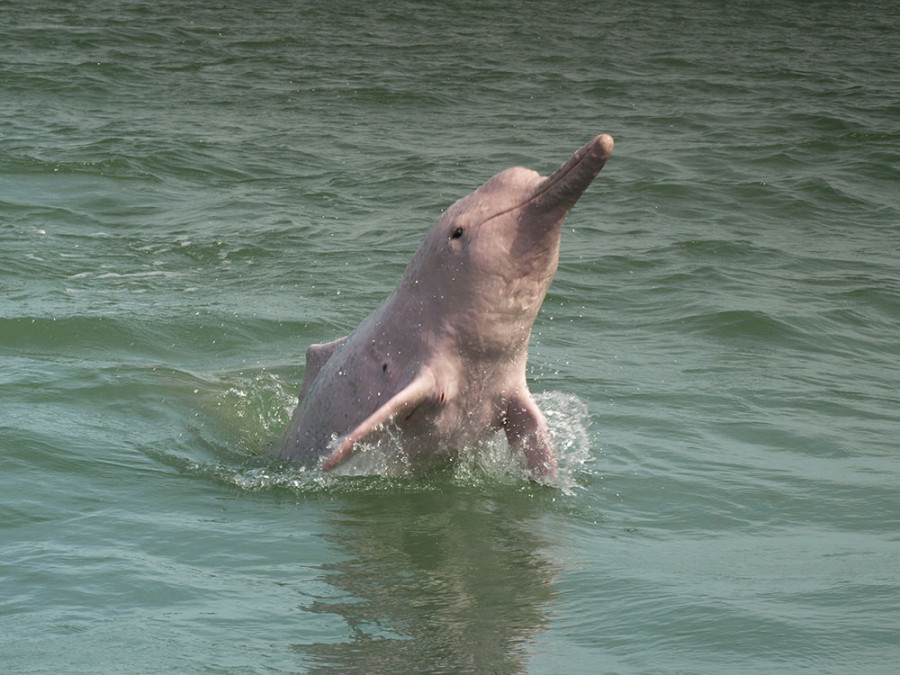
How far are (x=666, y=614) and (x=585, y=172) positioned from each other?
2.52 meters

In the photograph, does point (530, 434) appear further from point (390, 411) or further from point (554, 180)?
point (554, 180)

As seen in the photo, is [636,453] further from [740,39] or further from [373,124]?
[740,39]

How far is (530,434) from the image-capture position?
30.1ft

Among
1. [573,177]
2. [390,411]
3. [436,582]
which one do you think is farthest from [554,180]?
[436,582]

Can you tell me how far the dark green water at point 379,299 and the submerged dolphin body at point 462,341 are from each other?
1.14 ft

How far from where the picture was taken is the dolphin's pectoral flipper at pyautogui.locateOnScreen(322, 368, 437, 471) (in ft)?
27.1

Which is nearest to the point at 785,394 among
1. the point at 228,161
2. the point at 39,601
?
the point at 39,601

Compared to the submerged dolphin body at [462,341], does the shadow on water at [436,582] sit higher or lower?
lower

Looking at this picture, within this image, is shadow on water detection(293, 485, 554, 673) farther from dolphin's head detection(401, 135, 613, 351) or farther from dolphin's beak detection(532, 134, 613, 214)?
dolphin's beak detection(532, 134, 613, 214)

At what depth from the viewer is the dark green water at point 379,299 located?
678 cm

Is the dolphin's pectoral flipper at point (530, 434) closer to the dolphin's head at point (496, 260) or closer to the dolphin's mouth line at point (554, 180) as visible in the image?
the dolphin's head at point (496, 260)

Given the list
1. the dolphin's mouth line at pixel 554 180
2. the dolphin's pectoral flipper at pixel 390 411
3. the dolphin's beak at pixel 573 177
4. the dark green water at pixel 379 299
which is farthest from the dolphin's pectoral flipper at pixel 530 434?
the dolphin's beak at pixel 573 177

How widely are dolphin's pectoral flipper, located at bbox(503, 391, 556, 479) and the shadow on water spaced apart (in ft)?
0.60

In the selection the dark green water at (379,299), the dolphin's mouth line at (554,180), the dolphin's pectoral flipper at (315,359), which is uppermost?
the dolphin's mouth line at (554,180)
